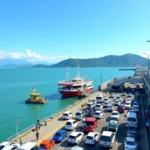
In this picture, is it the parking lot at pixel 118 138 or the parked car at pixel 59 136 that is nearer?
the parking lot at pixel 118 138

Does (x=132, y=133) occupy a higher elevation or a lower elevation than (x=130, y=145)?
lower

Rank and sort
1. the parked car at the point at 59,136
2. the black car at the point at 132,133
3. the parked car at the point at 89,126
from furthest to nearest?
the parked car at the point at 89,126, the black car at the point at 132,133, the parked car at the point at 59,136

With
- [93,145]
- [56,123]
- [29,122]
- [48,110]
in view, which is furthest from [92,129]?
[48,110]

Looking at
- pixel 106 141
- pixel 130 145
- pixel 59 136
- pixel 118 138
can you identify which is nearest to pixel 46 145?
pixel 59 136

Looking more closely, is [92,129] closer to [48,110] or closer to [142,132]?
[142,132]

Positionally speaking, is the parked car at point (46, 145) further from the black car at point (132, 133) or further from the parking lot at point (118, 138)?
the black car at point (132, 133)

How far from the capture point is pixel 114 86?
78.9m

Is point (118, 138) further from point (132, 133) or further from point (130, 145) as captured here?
point (130, 145)

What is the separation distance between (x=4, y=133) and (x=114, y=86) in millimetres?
46890

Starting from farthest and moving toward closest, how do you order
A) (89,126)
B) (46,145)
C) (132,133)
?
(89,126) → (132,133) → (46,145)

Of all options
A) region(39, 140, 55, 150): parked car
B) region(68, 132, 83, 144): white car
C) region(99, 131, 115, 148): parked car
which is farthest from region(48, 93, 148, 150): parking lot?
region(99, 131, 115, 148): parked car

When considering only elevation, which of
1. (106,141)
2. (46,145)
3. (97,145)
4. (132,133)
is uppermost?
(106,141)

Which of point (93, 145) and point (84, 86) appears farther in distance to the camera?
point (84, 86)

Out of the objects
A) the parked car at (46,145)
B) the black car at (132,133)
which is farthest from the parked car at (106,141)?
the parked car at (46,145)
